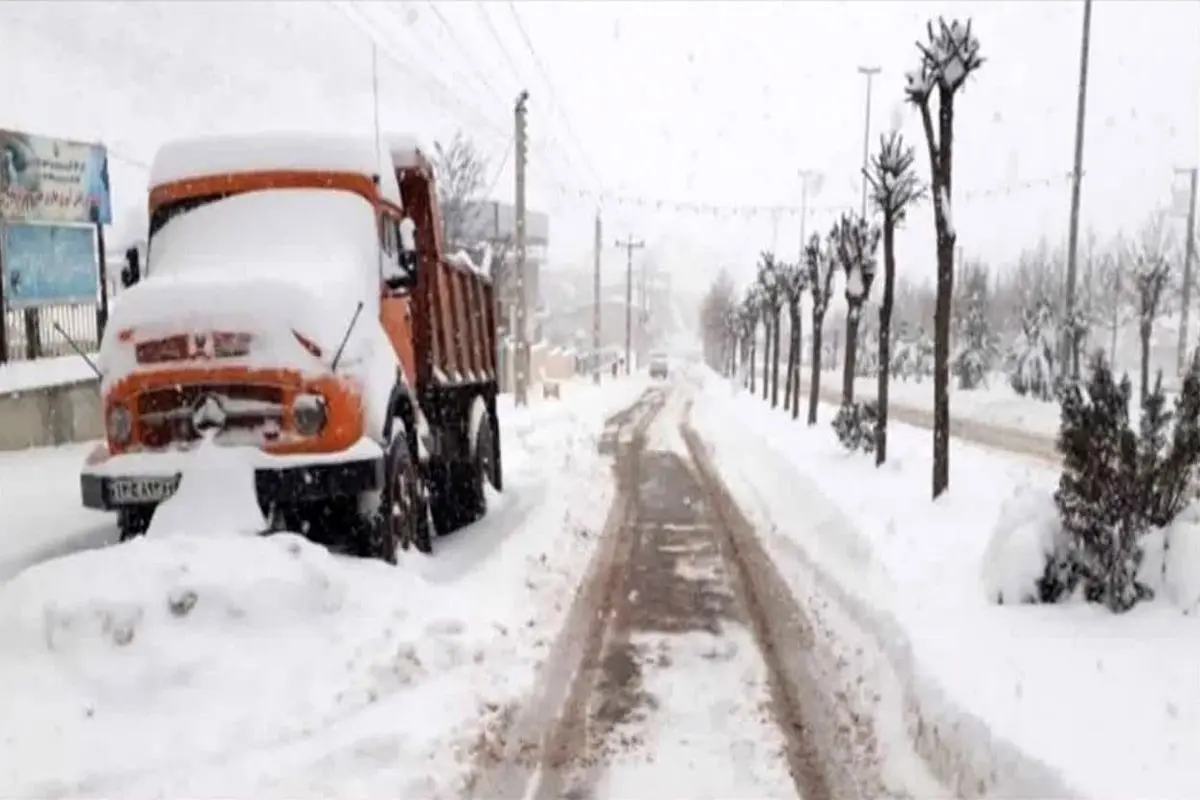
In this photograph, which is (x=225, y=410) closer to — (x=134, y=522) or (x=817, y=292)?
(x=134, y=522)

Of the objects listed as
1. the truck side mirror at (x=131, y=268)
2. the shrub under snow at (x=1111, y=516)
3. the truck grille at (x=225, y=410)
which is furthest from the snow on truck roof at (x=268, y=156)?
the shrub under snow at (x=1111, y=516)

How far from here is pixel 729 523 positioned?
1257 centimetres

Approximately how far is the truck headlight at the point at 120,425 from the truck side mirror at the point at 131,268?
6.59 ft

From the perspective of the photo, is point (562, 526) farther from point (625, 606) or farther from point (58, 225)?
point (58, 225)

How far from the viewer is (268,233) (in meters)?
8.67

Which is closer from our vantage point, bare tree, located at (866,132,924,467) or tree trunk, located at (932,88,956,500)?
tree trunk, located at (932,88,956,500)

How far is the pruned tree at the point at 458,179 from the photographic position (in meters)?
40.0

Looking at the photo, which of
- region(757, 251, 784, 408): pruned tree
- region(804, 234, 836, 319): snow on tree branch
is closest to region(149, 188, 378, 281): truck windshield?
region(804, 234, 836, 319): snow on tree branch

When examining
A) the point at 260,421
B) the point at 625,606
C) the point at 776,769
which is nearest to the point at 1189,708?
the point at 776,769

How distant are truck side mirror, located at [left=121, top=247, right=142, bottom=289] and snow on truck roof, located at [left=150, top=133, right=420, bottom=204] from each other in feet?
1.96

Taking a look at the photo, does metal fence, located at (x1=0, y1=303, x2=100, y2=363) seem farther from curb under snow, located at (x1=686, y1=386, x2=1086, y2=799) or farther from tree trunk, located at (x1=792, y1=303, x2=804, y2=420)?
tree trunk, located at (x1=792, y1=303, x2=804, y2=420)

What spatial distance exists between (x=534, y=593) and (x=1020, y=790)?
468 centimetres

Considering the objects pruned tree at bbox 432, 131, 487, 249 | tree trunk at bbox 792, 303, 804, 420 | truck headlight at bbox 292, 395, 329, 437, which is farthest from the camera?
pruned tree at bbox 432, 131, 487, 249

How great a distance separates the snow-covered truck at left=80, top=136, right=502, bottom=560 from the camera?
24.1 ft
